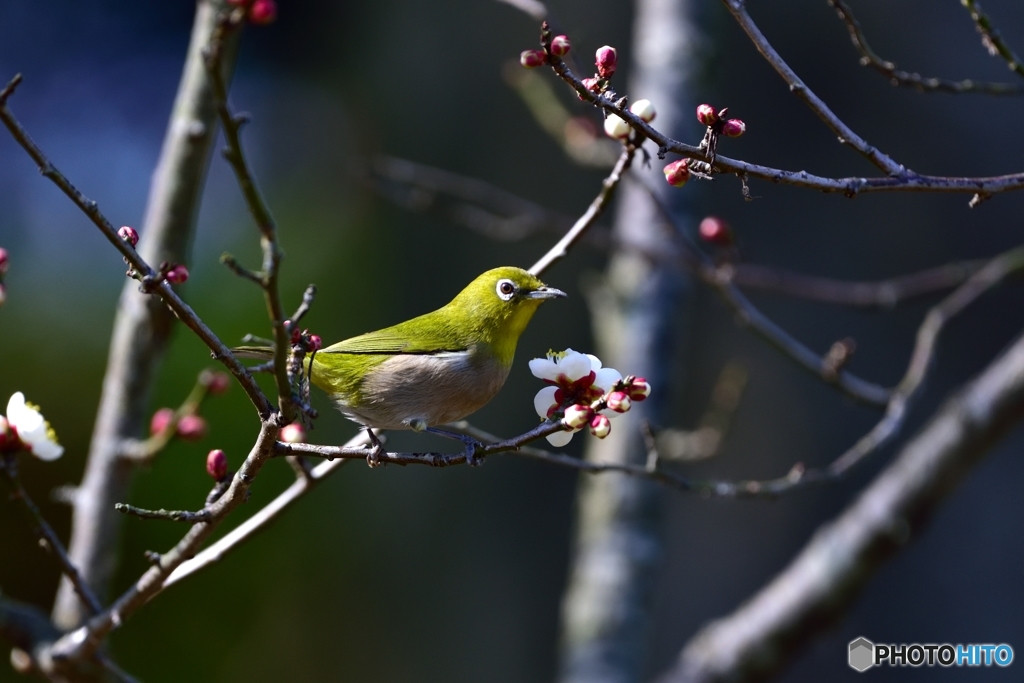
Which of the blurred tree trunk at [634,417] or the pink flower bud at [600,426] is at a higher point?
the blurred tree trunk at [634,417]

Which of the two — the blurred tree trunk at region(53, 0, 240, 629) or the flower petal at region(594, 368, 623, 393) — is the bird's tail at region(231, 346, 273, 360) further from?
the flower petal at region(594, 368, 623, 393)

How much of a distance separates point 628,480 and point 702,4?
267 cm

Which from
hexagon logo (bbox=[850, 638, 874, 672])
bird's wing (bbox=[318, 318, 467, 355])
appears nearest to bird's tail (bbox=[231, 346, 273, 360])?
bird's wing (bbox=[318, 318, 467, 355])

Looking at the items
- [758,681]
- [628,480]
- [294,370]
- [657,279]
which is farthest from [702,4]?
[294,370]

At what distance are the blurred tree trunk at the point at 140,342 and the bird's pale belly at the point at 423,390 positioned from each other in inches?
33.3

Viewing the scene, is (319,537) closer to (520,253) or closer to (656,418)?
(520,253)

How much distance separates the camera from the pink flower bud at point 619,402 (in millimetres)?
1608

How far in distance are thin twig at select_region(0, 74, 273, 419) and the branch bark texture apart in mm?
2911

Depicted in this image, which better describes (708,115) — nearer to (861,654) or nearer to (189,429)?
(189,429)

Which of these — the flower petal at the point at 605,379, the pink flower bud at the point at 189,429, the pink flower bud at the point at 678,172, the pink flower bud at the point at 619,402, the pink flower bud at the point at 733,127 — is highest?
the pink flower bud at the point at 733,127

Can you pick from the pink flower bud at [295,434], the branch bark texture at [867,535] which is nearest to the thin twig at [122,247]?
the pink flower bud at [295,434]

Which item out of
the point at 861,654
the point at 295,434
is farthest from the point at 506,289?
the point at 861,654

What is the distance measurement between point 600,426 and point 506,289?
859 mm

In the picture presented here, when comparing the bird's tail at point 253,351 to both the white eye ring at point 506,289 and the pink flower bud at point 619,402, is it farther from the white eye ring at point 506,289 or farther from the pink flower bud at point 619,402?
the pink flower bud at point 619,402
